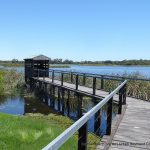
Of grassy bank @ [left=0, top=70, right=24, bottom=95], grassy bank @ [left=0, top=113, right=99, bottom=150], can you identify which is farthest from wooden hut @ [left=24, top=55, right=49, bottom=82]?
grassy bank @ [left=0, top=113, right=99, bottom=150]

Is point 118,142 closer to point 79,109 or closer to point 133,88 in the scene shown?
point 79,109

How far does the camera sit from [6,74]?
1448 inches

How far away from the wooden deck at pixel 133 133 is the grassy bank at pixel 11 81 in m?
23.2

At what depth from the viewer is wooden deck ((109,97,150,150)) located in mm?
7035

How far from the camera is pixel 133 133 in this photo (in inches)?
324

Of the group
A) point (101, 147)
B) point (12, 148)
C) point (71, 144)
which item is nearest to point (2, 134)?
point (12, 148)

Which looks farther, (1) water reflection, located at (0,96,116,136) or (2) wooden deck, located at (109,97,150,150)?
(1) water reflection, located at (0,96,116,136)

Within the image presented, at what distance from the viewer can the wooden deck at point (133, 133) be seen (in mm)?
7035

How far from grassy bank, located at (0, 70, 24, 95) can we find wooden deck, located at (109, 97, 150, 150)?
23.2m

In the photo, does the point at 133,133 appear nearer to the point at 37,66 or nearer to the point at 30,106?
the point at 30,106

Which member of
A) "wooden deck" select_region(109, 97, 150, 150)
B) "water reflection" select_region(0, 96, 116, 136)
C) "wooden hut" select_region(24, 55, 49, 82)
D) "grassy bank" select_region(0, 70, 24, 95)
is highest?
"wooden hut" select_region(24, 55, 49, 82)

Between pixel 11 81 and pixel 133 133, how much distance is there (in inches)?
1142

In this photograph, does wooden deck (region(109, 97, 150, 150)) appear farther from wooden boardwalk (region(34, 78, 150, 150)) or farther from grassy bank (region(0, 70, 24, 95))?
grassy bank (region(0, 70, 24, 95))

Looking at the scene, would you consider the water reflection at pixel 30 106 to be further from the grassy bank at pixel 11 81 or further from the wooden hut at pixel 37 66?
the wooden hut at pixel 37 66
